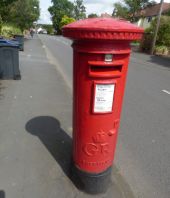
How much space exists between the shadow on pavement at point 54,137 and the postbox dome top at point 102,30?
1743 mm

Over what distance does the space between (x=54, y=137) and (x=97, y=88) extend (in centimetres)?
192

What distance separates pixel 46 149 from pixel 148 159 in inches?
59.3

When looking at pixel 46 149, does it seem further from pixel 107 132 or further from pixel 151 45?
pixel 151 45

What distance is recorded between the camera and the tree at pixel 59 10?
9125cm

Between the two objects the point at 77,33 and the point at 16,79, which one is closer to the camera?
the point at 77,33

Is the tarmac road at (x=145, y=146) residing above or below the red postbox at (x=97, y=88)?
below

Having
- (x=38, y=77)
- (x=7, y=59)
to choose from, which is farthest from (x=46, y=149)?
(x=38, y=77)

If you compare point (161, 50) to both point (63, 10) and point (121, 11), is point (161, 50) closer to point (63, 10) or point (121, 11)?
point (121, 11)

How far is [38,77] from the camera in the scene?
8.55 meters

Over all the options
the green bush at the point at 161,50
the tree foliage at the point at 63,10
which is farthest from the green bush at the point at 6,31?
the tree foliage at the point at 63,10

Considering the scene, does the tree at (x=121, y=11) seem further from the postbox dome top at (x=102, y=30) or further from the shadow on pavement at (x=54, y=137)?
the postbox dome top at (x=102, y=30)

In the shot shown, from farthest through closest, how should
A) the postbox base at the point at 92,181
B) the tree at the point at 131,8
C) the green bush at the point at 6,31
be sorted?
the tree at the point at 131,8, the green bush at the point at 6,31, the postbox base at the point at 92,181

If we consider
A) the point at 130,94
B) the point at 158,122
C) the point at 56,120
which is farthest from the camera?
the point at 130,94

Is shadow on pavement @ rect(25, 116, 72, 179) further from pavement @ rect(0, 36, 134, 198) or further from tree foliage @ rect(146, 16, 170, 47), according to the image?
tree foliage @ rect(146, 16, 170, 47)
